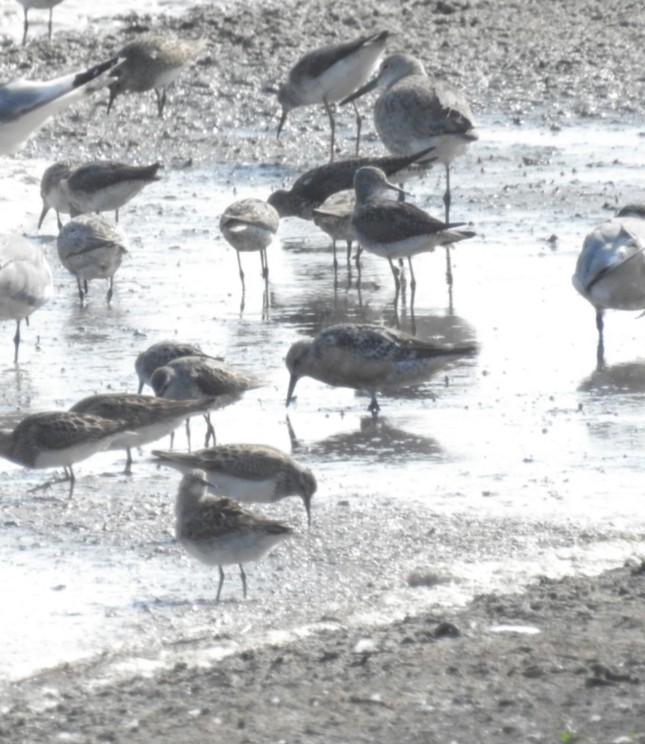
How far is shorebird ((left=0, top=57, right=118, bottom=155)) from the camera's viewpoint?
10070 millimetres

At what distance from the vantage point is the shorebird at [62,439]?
25.4 ft

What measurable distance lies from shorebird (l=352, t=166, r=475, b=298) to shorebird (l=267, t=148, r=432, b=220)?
1.64 metres

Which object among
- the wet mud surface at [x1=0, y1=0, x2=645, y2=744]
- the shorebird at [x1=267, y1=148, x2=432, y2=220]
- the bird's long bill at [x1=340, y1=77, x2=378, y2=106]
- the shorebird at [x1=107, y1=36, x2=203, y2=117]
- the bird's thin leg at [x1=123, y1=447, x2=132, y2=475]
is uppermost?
the shorebird at [x1=107, y1=36, x2=203, y2=117]

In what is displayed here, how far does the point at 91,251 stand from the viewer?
11812 millimetres

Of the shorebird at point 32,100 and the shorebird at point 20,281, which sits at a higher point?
the shorebird at point 32,100

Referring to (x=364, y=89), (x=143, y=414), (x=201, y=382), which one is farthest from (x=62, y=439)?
(x=364, y=89)

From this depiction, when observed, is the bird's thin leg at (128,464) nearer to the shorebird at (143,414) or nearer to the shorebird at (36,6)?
the shorebird at (143,414)

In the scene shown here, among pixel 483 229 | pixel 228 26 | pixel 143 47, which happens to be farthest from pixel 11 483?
pixel 228 26

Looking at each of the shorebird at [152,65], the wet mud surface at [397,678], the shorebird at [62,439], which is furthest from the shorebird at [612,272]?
the shorebird at [152,65]

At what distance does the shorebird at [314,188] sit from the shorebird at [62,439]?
587cm

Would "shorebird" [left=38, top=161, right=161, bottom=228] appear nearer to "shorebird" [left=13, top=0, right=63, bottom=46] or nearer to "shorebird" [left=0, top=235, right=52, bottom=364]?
"shorebird" [left=0, top=235, right=52, bottom=364]

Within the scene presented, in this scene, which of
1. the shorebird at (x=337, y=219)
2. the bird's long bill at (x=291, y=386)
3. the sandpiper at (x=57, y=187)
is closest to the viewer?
the bird's long bill at (x=291, y=386)

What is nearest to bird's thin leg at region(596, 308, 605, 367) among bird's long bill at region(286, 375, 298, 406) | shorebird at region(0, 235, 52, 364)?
bird's long bill at region(286, 375, 298, 406)

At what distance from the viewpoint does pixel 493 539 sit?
23.4 feet
